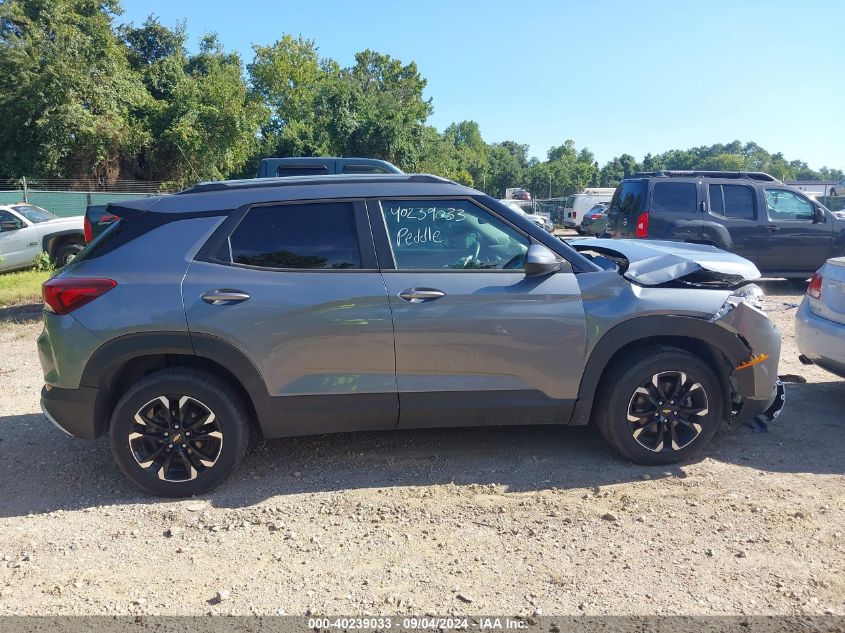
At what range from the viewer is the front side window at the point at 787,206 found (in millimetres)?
10805

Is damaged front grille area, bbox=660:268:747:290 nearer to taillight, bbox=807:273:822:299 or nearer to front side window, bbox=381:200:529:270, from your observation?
front side window, bbox=381:200:529:270

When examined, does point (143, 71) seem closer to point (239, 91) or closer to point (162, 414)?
point (239, 91)

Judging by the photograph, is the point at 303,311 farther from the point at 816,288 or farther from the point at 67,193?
the point at 67,193

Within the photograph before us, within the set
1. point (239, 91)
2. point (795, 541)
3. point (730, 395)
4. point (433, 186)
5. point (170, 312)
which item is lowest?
point (795, 541)

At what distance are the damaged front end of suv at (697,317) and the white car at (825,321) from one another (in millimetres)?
1036

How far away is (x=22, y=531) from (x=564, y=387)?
126 inches

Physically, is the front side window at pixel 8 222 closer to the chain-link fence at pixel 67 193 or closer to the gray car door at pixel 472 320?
the chain-link fence at pixel 67 193

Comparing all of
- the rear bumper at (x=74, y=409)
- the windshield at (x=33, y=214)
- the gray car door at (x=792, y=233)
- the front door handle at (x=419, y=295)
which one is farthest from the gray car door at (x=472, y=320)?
the windshield at (x=33, y=214)

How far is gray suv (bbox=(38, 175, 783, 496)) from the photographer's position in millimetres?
3686

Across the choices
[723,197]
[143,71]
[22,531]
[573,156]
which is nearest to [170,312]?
[22,531]

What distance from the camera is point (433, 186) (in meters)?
4.03

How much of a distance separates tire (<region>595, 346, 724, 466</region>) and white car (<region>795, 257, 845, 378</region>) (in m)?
1.50

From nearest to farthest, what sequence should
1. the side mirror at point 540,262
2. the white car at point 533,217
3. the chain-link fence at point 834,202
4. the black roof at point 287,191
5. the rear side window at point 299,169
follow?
the side mirror at point 540,262, the black roof at point 287,191, the white car at point 533,217, the rear side window at point 299,169, the chain-link fence at point 834,202

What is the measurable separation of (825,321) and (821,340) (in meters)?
0.18
